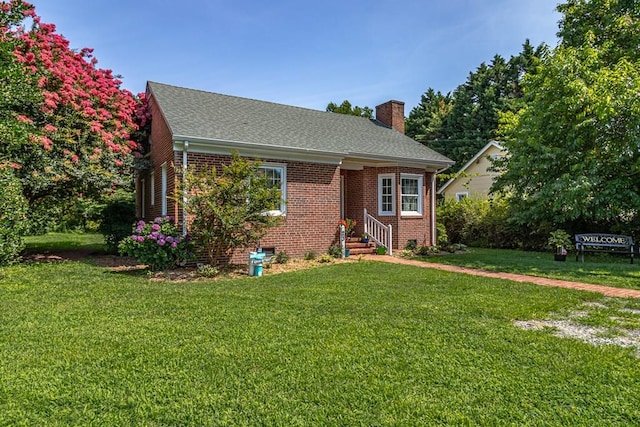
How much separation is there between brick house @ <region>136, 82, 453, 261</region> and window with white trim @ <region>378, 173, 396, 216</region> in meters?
0.04

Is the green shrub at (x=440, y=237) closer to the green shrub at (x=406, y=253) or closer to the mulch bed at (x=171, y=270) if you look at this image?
the green shrub at (x=406, y=253)

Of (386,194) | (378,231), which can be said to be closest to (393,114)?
(386,194)

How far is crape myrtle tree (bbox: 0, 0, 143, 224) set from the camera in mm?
8789

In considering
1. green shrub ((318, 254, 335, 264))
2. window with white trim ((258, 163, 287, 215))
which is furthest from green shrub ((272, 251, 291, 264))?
window with white trim ((258, 163, 287, 215))

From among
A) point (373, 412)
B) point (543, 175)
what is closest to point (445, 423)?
point (373, 412)

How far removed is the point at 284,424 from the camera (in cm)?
262

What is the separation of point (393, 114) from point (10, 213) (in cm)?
1500

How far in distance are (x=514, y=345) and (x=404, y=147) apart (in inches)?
459

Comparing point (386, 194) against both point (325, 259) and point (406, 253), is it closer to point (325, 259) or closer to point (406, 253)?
point (406, 253)

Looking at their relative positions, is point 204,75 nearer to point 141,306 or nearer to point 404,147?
point 404,147

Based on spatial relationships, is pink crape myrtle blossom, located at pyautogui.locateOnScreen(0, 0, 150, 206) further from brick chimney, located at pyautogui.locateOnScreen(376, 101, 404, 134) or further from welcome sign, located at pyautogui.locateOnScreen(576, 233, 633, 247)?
welcome sign, located at pyautogui.locateOnScreen(576, 233, 633, 247)

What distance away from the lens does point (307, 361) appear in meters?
3.64

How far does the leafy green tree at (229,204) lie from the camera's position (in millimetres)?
8539

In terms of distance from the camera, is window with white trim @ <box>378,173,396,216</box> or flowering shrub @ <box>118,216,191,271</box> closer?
flowering shrub @ <box>118,216,191,271</box>
